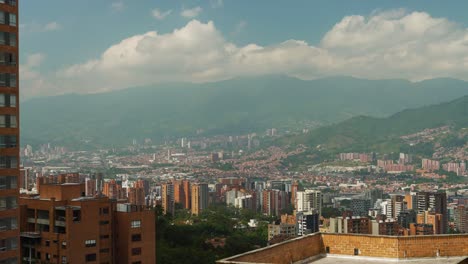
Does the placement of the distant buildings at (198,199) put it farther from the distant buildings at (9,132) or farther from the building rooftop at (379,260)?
the building rooftop at (379,260)

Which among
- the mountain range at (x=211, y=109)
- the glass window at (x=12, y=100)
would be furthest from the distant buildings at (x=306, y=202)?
the mountain range at (x=211, y=109)

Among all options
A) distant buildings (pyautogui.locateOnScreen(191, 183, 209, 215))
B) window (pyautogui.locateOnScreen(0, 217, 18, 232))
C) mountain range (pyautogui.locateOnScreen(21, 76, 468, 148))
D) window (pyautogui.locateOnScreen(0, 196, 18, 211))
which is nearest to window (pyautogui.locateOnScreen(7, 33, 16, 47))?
window (pyautogui.locateOnScreen(0, 196, 18, 211))

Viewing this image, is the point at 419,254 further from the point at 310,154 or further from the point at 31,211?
the point at 310,154

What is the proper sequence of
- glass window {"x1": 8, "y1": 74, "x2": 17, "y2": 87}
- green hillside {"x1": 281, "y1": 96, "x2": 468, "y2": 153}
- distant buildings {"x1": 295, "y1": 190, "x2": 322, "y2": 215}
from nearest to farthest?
1. glass window {"x1": 8, "y1": 74, "x2": 17, "y2": 87}
2. distant buildings {"x1": 295, "y1": 190, "x2": 322, "y2": 215}
3. green hillside {"x1": 281, "y1": 96, "x2": 468, "y2": 153}

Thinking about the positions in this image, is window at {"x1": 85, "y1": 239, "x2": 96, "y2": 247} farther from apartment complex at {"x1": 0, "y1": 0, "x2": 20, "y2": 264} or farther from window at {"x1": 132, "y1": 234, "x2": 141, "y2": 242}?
apartment complex at {"x1": 0, "y1": 0, "x2": 20, "y2": 264}

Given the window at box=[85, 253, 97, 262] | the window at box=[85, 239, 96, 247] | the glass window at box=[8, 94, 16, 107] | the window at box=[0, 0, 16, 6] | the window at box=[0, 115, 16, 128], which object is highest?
the window at box=[0, 0, 16, 6]

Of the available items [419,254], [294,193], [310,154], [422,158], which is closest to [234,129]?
[310,154]

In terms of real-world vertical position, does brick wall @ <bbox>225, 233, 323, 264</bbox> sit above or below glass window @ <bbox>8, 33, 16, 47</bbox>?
below

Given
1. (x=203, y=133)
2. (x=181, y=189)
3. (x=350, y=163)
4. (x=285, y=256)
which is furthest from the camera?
(x=203, y=133)

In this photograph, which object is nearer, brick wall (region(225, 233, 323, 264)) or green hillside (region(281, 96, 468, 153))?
brick wall (region(225, 233, 323, 264))

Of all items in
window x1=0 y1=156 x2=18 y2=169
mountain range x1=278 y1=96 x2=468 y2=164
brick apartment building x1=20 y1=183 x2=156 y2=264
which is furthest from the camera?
mountain range x1=278 y1=96 x2=468 y2=164
